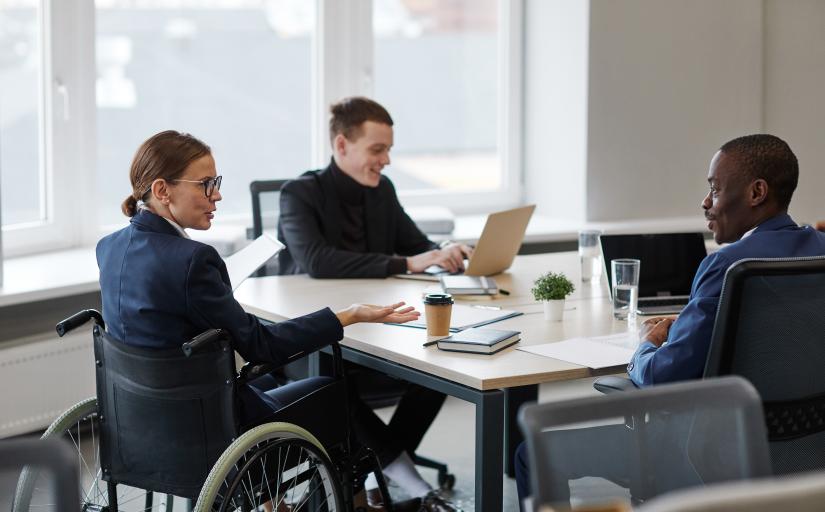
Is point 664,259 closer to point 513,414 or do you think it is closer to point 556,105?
point 513,414

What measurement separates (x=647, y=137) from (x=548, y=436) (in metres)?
4.21

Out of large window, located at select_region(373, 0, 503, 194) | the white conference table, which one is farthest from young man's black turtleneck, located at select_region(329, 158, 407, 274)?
large window, located at select_region(373, 0, 503, 194)

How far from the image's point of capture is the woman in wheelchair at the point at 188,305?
2289 mm

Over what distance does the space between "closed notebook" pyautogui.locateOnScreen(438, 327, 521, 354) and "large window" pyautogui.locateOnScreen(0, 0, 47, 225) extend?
2.33 m

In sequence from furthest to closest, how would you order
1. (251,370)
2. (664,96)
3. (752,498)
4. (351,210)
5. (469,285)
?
(664,96), (351,210), (469,285), (251,370), (752,498)

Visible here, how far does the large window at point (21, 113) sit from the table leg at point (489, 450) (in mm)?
2586

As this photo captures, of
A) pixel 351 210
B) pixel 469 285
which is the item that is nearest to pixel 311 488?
pixel 469 285

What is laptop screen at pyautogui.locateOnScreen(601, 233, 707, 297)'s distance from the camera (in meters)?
3.08

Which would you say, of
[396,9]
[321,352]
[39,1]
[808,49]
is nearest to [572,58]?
[396,9]

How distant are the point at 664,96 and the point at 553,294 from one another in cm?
286

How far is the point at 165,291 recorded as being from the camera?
2293mm

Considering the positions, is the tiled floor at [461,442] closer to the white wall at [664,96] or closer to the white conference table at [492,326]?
the white conference table at [492,326]

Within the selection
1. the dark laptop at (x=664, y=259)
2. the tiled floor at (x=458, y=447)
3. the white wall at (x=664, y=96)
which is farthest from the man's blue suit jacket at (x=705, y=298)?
the white wall at (x=664, y=96)

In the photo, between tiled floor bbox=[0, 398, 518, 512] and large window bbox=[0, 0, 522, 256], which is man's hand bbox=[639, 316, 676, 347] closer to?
tiled floor bbox=[0, 398, 518, 512]
